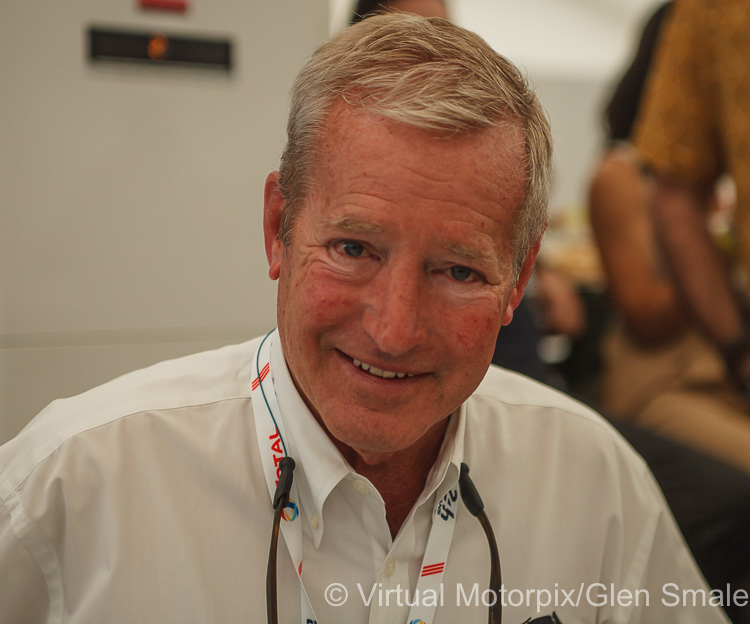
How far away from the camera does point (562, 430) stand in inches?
43.8

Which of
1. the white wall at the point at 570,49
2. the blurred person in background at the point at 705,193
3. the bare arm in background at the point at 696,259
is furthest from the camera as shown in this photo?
the white wall at the point at 570,49

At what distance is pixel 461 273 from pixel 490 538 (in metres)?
0.36

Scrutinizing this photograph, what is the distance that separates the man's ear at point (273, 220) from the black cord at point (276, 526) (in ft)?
0.81

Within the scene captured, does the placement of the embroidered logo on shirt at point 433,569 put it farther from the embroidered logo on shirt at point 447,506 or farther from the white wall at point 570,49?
the white wall at point 570,49

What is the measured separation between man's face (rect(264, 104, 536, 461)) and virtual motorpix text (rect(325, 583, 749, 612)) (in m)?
0.19

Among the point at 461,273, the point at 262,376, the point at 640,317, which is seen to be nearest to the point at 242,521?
the point at 262,376

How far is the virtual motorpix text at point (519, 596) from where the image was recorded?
88 cm

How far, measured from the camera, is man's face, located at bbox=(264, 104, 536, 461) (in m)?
0.77

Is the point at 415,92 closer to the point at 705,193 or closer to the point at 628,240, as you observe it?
the point at 705,193

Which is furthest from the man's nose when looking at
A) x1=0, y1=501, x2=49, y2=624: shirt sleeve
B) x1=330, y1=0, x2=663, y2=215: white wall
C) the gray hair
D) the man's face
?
x1=330, y1=0, x2=663, y2=215: white wall

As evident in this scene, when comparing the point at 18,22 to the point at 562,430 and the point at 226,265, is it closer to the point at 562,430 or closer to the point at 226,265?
the point at 226,265

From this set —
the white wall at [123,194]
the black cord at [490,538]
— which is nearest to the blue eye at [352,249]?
the black cord at [490,538]

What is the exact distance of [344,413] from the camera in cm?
82

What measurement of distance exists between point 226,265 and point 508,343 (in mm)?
A: 713
